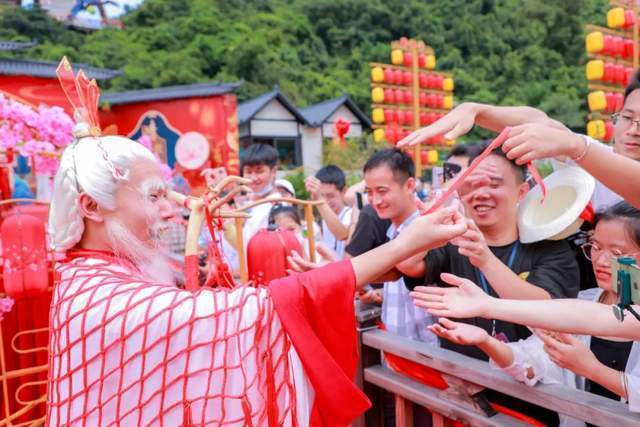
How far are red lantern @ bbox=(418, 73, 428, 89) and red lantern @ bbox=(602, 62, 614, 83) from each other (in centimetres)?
449

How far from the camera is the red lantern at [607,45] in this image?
1031 centimetres

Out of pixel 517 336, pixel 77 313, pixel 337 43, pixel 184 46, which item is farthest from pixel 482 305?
pixel 337 43

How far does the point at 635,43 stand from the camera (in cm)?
1056

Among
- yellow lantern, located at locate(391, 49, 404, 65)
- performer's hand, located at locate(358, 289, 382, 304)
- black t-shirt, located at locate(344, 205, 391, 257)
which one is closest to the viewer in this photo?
performer's hand, located at locate(358, 289, 382, 304)

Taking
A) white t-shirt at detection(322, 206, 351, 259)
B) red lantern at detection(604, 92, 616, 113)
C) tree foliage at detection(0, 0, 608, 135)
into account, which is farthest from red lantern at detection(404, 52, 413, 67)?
tree foliage at detection(0, 0, 608, 135)

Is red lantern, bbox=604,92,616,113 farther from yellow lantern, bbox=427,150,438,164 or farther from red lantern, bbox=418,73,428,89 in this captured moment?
red lantern, bbox=418,73,428,89

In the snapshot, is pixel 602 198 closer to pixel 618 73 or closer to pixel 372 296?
pixel 372 296

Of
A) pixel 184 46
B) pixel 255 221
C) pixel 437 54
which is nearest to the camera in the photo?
pixel 255 221

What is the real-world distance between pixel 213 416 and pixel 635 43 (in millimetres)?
12223

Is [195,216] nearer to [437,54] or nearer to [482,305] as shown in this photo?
[482,305]

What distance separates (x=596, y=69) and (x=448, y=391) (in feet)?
36.0

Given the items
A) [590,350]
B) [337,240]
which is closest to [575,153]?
[590,350]

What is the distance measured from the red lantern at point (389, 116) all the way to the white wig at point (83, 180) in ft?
40.0

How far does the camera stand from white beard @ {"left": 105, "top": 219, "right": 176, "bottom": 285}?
1.47 m
